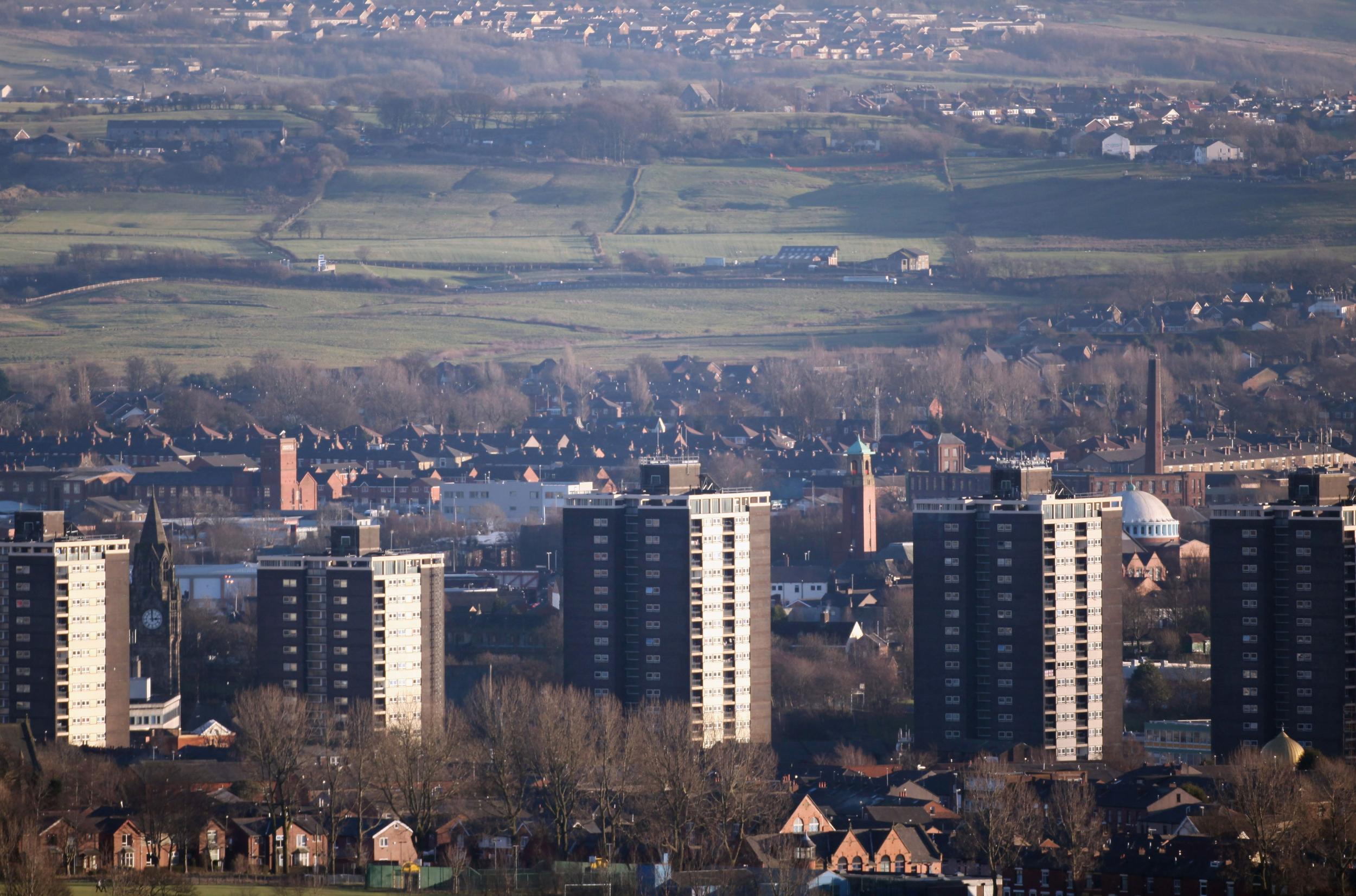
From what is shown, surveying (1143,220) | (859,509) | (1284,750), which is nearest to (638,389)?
(1143,220)

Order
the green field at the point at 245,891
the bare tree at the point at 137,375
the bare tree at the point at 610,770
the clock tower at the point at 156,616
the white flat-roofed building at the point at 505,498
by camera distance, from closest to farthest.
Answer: the green field at the point at 245,891
the bare tree at the point at 610,770
the clock tower at the point at 156,616
the white flat-roofed building at the point at 505,498
the bare tree at the point at 137,375

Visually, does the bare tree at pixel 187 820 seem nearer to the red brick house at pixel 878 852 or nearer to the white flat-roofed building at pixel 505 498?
the red brick house at pixel 878 852

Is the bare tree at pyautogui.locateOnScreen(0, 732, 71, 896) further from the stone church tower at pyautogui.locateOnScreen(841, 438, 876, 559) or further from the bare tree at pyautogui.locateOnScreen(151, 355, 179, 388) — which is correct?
the bare tree at pyautogui.locateOnScreen(151, 355, 179, 388)

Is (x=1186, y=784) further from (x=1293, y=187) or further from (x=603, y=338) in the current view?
(x=1293, y=187)

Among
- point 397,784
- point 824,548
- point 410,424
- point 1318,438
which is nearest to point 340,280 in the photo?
point 410,424

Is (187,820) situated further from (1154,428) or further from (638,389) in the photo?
(638,389)

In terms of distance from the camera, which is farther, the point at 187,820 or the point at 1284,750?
the point at 1284,750

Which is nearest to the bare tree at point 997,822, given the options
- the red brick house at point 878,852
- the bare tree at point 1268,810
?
the red brick house at point 878,852
